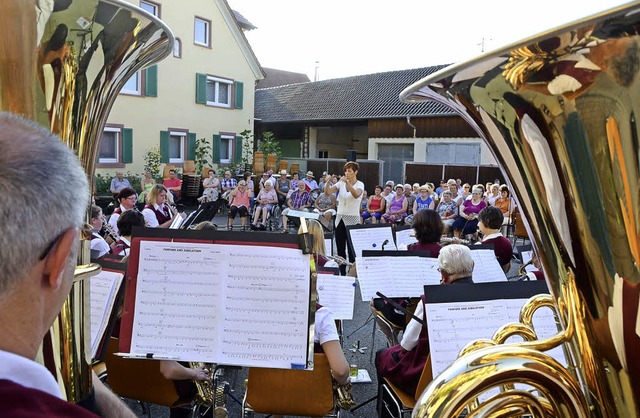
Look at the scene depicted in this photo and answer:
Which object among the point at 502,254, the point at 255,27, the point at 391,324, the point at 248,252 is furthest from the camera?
the point at 255,27

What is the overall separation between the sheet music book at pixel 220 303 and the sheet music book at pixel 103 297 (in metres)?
0.33

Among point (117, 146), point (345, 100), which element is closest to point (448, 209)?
point (117, 146)

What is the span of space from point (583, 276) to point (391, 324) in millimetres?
2549

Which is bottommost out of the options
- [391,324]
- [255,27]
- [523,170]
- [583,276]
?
[391,324]

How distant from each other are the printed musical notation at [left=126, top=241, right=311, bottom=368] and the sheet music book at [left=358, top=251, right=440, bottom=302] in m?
1.51

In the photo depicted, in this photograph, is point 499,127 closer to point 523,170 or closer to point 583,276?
point 523,170

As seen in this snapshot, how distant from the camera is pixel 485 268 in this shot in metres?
3.79

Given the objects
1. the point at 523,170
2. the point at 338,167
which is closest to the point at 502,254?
the point at 523,170

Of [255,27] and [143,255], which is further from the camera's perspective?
[255,27]

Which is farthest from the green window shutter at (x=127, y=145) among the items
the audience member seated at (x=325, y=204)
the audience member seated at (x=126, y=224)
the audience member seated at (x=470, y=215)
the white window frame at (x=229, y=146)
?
the audience member seated at (x=126, y=224)

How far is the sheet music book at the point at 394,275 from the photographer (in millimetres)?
3461

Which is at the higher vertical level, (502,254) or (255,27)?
(255,27)

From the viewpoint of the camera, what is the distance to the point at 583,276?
978mm

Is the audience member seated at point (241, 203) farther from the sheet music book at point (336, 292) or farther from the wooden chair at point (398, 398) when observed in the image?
the wooden chair at point (398, 398)
